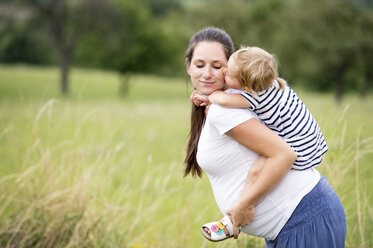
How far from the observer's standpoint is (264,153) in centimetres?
151

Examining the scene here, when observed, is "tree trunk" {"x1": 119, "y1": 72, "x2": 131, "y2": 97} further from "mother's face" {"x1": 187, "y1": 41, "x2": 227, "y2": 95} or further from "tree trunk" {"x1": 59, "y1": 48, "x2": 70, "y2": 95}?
"mother's face" {"x1": 187, "y1": 41, "x2": 227, "y2": 95}

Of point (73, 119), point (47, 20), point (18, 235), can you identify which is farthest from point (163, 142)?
point (47, 20)

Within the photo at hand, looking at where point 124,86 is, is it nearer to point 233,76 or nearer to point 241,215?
point 233,76

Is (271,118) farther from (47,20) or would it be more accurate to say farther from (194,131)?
(47,20)

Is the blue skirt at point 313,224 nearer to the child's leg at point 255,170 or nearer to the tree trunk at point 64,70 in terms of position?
the child's leg at point 255,170

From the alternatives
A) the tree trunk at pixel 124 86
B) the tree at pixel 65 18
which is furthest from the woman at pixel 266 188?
the tree trunk at pixel 124 86

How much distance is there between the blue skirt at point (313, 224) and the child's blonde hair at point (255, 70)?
542 millimetres

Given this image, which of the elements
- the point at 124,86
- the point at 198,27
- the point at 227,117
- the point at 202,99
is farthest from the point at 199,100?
the point at 124,86

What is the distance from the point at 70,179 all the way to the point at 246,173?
2.26 metres

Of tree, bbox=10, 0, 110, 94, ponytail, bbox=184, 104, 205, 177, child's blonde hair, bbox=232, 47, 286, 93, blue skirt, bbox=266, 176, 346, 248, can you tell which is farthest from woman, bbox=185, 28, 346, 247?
tree, bbox=10, 0, 110, 94

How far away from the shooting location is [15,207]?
9.95ft

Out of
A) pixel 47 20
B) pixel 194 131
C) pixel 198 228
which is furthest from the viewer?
pixel 47 20

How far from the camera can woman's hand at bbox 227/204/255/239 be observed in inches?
60.1

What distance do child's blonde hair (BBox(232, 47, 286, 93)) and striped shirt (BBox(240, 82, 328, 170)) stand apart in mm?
36
